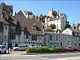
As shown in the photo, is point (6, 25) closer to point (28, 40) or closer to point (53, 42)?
point (28, 40)

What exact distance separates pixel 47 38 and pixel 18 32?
13.4 meters

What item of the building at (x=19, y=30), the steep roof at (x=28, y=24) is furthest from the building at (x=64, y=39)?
the steep roof at (x=28, y=24)

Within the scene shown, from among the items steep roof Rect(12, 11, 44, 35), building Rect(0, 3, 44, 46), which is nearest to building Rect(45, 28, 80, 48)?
building Rect(0, 3, 44, 46)

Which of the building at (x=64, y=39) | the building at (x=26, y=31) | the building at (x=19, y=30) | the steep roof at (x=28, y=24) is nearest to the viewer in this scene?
the building at (x=19, y=30)

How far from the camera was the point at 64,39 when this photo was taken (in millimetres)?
99188

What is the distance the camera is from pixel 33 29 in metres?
88.1

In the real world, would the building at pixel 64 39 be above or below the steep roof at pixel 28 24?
below

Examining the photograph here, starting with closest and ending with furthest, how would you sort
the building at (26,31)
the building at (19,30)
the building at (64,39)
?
the building at (19,30) < the building at (26,31) < the building at (64,39)

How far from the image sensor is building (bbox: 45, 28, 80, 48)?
9312 cm

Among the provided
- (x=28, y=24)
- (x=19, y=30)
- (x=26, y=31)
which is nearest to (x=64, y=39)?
(x=28, y=24)

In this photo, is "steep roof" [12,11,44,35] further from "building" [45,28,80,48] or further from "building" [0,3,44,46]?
"building" [45,28,80,48]

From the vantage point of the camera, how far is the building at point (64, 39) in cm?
9312

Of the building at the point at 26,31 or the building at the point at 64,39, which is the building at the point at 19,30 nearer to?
the building at the point at 26,31

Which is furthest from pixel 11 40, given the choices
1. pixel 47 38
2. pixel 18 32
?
pixel 47 38
